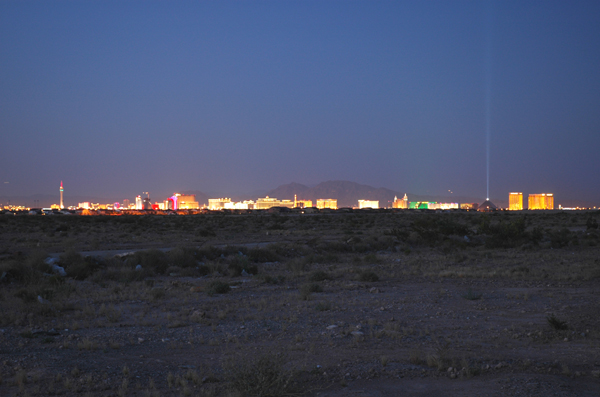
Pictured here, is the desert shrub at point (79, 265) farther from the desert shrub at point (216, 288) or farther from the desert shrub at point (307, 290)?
the desert shrub at point (307, 290)

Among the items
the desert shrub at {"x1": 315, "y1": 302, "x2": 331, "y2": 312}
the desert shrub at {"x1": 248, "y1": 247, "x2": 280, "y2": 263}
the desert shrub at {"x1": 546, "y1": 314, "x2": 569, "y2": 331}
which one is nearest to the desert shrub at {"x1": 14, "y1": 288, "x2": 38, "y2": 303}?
the desert shrub at {"x1": 315, "y1": 302, "x2": 331, "y2": 312}

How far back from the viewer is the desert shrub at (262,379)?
629 cm

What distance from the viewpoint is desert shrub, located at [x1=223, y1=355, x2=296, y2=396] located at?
6285 millimetres

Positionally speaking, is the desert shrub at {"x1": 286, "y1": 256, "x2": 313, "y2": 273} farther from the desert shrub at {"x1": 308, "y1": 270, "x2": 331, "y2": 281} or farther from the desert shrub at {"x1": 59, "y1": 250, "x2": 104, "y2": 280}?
the desert shrub at {"x1": 59, "y1": 250, "x2": 104, "y2": 280}

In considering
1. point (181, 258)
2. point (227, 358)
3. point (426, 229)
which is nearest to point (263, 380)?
point (227, 358)

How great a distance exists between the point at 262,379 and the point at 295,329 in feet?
13.4

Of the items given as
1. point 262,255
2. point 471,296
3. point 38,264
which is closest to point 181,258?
point 262,255

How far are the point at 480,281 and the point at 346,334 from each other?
30.5 feet

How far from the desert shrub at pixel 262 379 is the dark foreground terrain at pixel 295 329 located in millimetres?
19

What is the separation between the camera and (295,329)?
10.4 metres

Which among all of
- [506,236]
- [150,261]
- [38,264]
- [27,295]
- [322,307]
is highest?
[506,236]

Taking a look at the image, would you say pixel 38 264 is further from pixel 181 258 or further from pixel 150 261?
pixel 181 258

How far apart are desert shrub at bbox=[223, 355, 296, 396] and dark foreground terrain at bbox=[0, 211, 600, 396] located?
0.06 feet

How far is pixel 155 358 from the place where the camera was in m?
8.39
